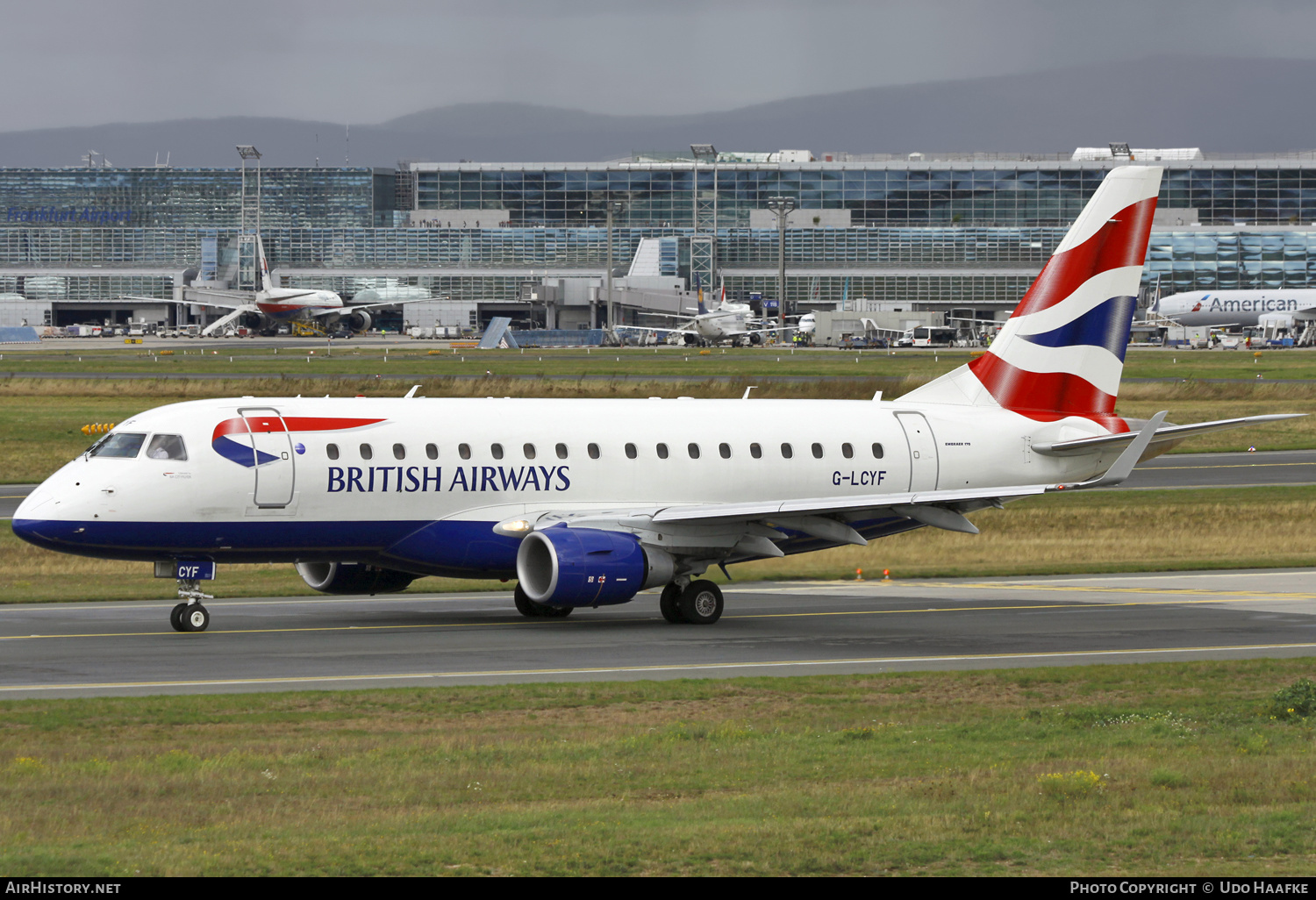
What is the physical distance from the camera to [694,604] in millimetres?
31172

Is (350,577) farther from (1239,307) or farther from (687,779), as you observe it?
(1239,307)

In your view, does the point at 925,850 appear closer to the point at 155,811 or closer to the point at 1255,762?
the point at 1255,762

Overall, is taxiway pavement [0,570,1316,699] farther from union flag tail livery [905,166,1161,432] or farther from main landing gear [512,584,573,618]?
union flag tail livery [905,166,1161,432]

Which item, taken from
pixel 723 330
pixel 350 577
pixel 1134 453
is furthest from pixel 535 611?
pixel 723 330

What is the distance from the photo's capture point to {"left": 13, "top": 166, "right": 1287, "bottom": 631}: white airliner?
28.8 m

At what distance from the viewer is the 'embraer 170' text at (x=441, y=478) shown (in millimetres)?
29656

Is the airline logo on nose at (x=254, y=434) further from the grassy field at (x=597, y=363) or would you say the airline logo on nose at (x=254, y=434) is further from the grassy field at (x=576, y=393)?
the grassy field at (x=597, y=363)

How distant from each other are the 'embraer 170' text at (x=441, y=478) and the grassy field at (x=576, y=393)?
4142 cm

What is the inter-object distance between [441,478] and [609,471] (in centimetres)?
356

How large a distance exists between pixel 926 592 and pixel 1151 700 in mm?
15630

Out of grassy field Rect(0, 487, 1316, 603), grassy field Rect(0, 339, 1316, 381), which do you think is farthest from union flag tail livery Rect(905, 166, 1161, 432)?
grassy field Rect(0, 339, 1316, 381)

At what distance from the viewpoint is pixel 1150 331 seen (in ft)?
578

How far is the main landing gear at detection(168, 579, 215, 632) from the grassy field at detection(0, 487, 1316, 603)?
6219 millimetres

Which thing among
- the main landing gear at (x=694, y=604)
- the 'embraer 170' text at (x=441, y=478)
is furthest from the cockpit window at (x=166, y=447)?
the main landing gear at (x=694, y=604)
